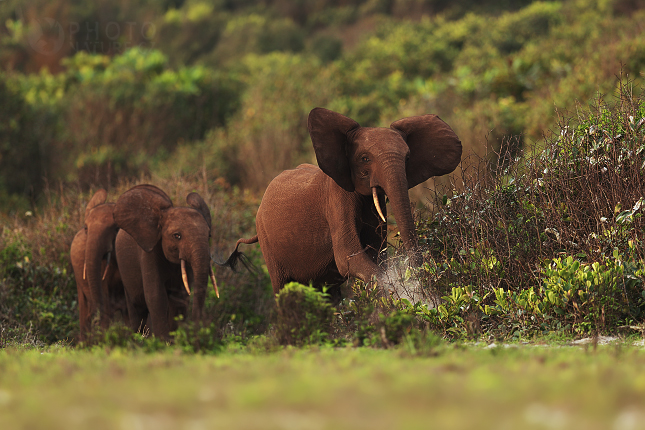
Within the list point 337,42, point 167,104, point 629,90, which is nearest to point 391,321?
point 629,90

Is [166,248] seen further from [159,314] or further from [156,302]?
[159,314]

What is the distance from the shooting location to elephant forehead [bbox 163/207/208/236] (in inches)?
355

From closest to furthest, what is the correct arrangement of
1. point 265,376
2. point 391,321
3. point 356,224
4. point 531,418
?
1. point 531,418
2. point 265,376
3. point 391,321
4. point 356,224

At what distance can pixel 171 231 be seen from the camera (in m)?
9.09

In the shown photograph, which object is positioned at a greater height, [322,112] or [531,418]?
[322,112]

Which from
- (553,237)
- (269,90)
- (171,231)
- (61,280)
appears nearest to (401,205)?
(553,237)

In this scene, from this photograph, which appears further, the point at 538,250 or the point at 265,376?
the point at 538,250

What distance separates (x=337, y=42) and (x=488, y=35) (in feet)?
47.6

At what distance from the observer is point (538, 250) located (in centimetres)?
847

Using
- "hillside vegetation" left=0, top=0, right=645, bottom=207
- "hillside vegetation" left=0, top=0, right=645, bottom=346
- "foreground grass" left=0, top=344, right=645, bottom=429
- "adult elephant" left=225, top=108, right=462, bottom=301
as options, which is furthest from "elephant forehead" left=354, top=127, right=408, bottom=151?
"hillside vegetation" left=0, top=0, right=645, bottom=207

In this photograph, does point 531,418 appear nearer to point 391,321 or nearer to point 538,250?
point 391,321

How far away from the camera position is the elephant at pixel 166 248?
8.82 metres

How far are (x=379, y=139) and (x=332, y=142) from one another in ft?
1.70

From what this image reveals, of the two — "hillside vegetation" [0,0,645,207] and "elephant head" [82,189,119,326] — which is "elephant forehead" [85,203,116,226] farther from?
"hillside vegetation" [0,0,645,207]
